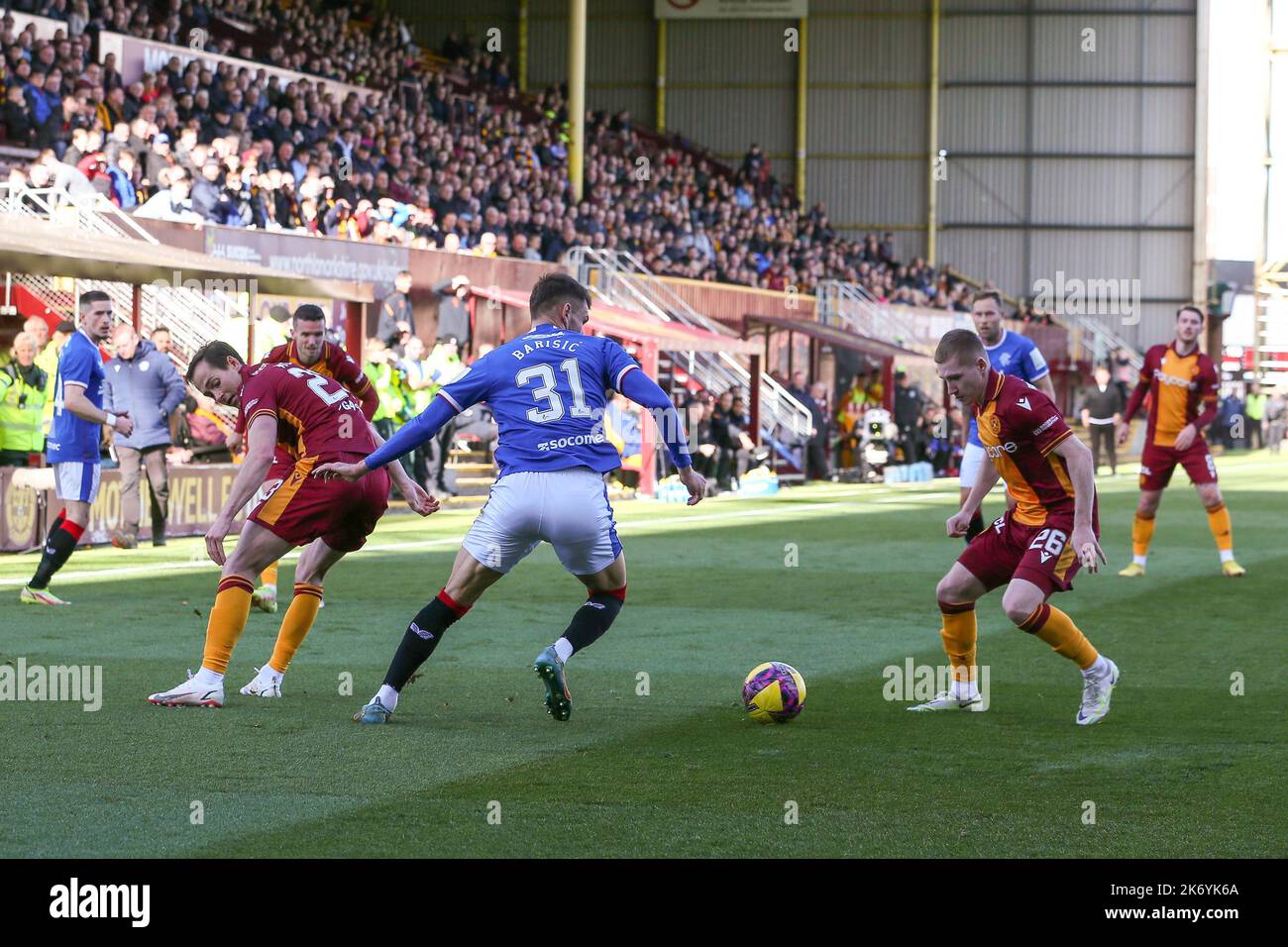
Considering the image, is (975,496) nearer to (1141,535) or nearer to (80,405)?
(80,405)

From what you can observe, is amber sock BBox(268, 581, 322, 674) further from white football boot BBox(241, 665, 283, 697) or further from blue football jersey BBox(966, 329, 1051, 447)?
blue football jersey BBox(966, 329, 1051, 447)

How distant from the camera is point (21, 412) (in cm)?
1652

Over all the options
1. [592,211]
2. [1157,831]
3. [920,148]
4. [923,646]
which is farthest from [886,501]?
[920,148]

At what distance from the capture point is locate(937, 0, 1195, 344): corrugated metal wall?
174 ft

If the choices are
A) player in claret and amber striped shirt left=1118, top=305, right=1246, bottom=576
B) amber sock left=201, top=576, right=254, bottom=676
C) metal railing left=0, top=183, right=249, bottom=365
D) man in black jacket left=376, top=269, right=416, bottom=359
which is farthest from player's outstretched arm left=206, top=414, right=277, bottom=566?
man in black jacket left=376, top=269, right=416, bottom=359

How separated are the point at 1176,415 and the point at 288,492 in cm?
892

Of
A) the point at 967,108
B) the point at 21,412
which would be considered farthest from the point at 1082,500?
the point at 967,108

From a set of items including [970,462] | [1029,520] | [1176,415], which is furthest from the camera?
[1176,415]

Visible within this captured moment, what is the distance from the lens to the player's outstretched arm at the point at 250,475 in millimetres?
8031

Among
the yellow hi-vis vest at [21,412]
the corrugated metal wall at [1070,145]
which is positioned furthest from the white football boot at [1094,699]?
the corrugated metal wall at [1070,145]
